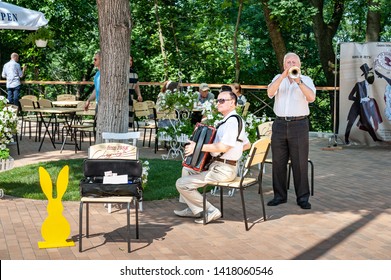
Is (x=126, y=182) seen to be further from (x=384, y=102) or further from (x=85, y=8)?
(x=85, y=8)

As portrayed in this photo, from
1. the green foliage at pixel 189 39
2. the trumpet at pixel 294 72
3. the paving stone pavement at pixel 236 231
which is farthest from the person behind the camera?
the green foliage at pixel 189 39

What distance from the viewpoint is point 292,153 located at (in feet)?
30.6

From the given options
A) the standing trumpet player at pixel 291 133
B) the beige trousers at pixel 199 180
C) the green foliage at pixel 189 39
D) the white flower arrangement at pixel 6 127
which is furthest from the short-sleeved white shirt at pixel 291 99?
the green foliage at pixel 189 39

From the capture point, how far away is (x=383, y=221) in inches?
335

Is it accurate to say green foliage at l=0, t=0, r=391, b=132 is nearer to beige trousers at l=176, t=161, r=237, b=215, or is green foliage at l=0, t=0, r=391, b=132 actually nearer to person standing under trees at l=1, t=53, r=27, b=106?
person standing under trees at l=1, t=53, r=27, b=106

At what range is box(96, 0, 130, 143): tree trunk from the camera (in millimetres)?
9852

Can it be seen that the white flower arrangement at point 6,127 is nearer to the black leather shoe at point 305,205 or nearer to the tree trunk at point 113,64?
the tree trunk at point 113,64

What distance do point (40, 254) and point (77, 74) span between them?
2578 centimetres

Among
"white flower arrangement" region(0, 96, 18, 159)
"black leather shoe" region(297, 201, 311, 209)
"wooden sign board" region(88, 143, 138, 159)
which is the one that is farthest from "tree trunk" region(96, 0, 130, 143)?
"black leather shoe" region(297, 201, 311, 209)

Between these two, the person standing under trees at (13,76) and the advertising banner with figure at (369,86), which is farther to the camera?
the person standing under trees at (13,76)

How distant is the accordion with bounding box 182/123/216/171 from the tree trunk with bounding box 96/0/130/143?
83.7 inches

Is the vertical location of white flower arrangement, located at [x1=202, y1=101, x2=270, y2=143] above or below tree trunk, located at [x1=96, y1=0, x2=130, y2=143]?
below

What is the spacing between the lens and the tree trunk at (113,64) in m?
9.85

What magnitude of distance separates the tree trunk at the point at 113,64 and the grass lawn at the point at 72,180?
3.13 ft
